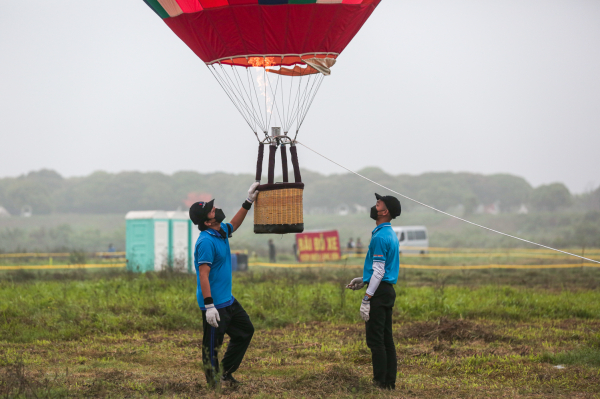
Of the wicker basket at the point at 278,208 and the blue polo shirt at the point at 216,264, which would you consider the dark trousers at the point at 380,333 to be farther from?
the blue polo shirt at the point at 216,264

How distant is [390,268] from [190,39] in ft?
14.8

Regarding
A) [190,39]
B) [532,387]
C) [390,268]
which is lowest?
[532,387]

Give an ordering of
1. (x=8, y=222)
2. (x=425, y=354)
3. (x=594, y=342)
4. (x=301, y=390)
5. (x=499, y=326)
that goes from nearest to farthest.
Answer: (x=301, y=390), (x=425, y=354), (x=594, y=342), (x=499, y=326), (x=8, y=222)

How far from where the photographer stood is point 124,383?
711 centimetres

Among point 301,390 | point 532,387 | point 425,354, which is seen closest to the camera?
point 301,390

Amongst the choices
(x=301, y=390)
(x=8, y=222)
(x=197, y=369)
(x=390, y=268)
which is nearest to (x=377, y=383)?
(x=301, y=390)

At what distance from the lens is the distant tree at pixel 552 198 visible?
276ft

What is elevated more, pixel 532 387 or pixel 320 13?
pixel 320 13

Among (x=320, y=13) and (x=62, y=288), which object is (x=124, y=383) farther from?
(x=62, y=288)

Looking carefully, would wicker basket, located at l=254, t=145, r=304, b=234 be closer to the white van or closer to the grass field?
the grass field

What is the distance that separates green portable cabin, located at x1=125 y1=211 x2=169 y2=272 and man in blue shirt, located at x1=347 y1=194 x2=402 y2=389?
51.4ft

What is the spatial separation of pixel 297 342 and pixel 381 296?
3.28 metres

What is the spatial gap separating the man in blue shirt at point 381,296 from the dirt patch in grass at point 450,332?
308 cm

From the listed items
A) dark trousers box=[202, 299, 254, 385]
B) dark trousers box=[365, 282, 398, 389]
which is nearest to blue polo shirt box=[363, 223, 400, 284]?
dark trousers box=[365, 282, 398, 389]
